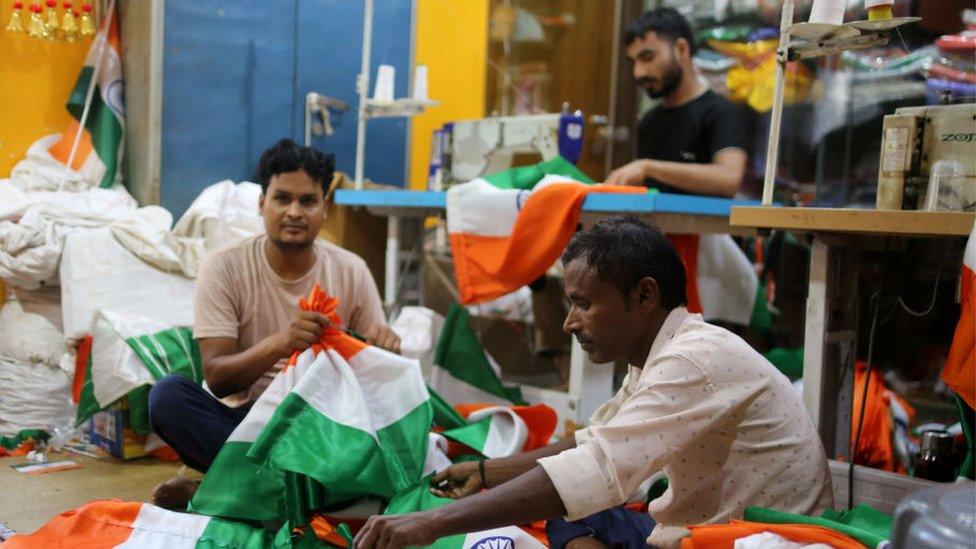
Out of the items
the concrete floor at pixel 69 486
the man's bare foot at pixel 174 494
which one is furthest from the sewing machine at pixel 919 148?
the concrete floor at pixel 69 486

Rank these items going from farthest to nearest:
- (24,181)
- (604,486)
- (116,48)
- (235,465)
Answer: (116,48), (24,181), (235,465), (604,486)

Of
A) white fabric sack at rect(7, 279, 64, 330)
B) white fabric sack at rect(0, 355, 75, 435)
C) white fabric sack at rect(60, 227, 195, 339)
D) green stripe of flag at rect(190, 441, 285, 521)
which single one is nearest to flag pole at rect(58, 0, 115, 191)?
white fabric sack at rect(60, 227, 195, 339)

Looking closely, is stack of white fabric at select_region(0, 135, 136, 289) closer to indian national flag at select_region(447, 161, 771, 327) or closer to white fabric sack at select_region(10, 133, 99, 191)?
white fabric sack at select_region(10, 133, 99, 191)

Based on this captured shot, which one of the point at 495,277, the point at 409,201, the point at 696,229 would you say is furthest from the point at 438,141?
the point at 696,229

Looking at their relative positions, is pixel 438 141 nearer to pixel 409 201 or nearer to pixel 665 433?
pixel 409 201

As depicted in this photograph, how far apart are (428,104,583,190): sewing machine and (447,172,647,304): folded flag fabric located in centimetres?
31

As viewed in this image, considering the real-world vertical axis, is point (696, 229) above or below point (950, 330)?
above

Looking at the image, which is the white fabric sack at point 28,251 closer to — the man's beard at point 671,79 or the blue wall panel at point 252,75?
the blue wall panel at point 252,75

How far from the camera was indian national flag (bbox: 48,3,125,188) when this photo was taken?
381 cm

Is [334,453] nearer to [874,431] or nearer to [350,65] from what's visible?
[874,431]

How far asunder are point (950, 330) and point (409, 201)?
255 centimetres

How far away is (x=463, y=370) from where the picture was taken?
3564 millimetres

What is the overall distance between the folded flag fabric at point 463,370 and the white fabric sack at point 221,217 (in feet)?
2.92

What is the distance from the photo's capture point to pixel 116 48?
156 inches
